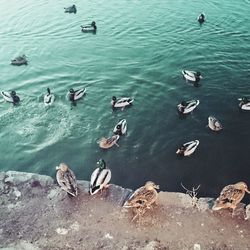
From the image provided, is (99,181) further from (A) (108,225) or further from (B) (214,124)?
(B) (214,124)

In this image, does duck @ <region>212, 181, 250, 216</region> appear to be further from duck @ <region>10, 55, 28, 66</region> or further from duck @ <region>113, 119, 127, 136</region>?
duck @ <region>10, 55, 28, 66</region>

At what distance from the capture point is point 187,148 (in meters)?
15.0

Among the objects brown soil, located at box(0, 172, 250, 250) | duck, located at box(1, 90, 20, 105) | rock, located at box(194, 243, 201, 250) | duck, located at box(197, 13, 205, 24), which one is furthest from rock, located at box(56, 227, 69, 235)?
duck, located at box(197, 13, 205, 24)

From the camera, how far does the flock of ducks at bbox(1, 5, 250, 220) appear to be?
11086 mm

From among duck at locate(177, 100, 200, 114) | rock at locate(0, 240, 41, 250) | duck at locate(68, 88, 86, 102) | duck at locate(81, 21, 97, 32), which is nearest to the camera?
rock at locate(0, 240, 41, 250)

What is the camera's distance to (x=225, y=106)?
58.5ft

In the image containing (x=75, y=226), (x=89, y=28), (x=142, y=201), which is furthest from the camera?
(x=89, y=28)

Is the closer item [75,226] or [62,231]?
[62,231]

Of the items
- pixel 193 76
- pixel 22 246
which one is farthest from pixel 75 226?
pixel 193 76

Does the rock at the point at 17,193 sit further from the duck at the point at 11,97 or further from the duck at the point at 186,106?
the duck at the point at 186,106

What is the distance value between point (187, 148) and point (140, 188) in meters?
3.97

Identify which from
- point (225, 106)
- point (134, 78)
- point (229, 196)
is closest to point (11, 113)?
point (134, 78)

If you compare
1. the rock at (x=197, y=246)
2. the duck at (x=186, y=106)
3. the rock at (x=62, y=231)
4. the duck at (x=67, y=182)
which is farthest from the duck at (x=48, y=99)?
the rock at (x=197, y=246)

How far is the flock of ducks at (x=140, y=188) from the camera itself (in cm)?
1109
